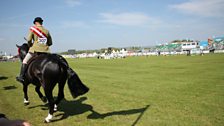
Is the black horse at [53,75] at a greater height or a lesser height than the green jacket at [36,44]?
lesser

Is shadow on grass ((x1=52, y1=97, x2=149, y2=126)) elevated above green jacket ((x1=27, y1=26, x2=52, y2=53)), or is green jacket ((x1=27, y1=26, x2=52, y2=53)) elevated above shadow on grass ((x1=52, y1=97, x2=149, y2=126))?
green jacket ((x1=27, y1=26, x2=52, y2=53))

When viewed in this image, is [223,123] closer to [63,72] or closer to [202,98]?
[202,98]

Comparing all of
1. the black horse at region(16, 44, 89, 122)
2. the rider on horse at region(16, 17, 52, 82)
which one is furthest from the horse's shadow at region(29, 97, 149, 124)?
the rider on horse at region(16, 17, 52, 82)

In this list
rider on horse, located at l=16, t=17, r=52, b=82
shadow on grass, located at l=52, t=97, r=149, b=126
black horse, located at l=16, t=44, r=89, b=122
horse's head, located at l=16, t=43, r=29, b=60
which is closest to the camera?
black horse, located at l=16, t=44, r=89, b=122

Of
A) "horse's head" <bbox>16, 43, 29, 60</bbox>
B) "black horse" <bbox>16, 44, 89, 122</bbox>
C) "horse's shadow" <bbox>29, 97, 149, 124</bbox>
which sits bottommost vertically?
"horse's shadow" <bbox>29, 97, 149, 124</bbox>

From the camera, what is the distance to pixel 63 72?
6422 mm

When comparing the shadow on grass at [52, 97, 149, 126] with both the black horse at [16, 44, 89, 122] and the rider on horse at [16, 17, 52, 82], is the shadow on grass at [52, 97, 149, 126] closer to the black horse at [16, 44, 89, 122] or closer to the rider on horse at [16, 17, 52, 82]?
the black horse at [16, 44, 89, 122]

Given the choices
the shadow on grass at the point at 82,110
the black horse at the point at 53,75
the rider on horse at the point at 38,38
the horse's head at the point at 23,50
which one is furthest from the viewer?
the horse's head at the point at 23,50

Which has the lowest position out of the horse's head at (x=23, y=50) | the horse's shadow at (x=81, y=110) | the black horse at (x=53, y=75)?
the horse's shadow at (x=81, y=110)

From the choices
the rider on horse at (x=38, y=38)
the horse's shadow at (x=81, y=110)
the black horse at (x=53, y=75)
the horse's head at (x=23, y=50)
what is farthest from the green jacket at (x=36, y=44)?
the horse's shadow at (x=81, y=110)

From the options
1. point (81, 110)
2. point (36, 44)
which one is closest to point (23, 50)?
point (36, 44)

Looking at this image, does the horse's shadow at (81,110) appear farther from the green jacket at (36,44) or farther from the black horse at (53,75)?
the green jacket at (36,44)

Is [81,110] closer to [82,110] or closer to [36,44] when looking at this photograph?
[82,110]

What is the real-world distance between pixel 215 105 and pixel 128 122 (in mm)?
3445
